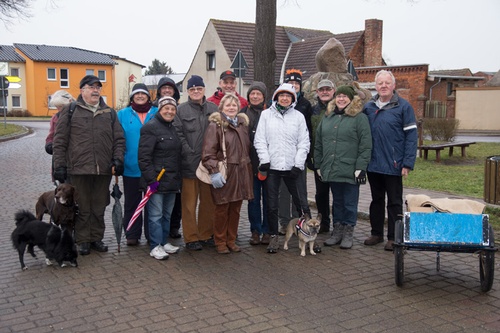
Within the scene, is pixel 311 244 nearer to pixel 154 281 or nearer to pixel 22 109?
pixel 154 281

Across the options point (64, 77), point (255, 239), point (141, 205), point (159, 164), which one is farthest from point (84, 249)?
point (64, 77)

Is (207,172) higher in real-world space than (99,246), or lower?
higher

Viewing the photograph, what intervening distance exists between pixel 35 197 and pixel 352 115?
697 cm

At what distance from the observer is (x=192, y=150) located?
6812mm

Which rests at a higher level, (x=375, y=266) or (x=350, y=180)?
(x=350, y=180)

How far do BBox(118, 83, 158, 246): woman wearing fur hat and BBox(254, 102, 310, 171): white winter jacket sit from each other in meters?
1.46

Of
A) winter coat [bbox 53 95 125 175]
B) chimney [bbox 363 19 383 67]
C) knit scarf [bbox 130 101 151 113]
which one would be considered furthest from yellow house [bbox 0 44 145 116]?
winter coat [bbox 53 95 125 175]

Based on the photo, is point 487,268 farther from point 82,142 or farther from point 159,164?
point 82,142

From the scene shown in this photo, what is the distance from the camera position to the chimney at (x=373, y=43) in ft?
114

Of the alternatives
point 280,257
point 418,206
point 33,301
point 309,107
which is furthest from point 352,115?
point 33,301

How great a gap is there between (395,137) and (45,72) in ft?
215

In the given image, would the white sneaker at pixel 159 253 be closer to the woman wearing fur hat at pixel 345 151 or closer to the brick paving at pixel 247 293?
the brick paving at pixel 247 293

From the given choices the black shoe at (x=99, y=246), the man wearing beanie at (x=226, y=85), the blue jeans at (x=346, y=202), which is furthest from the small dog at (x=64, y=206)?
the blue jeans at (x=346, y=202)

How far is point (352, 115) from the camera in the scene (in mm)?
6816
